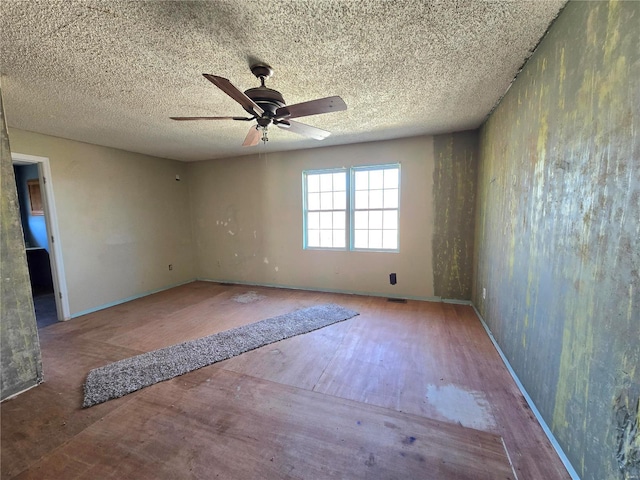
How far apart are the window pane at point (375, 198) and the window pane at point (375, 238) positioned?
437 millimetres

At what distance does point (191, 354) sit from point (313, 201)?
9.92ft

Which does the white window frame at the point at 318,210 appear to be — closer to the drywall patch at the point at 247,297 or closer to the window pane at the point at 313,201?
the window pane at the point at 313,201

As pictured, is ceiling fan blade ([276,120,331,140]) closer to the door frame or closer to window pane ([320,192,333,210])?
window pane ([320,192,333,210])

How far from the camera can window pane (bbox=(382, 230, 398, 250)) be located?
4.20m

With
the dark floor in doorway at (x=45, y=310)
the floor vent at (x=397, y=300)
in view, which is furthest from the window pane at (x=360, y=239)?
the dark floor in doorway at (x=45, y=310)

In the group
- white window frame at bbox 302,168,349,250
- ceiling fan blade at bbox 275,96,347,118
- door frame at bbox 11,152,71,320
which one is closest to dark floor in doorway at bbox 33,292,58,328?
door frame at bbox 11,152,71,320

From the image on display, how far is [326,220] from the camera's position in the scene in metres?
4.60

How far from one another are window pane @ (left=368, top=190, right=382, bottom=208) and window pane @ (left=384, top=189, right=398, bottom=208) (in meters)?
0.10

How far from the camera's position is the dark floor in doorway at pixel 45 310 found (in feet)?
11.4

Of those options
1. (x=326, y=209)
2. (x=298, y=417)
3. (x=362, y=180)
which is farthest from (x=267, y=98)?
(x=326, y=209)

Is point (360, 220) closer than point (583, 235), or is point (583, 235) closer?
point (583, 235)

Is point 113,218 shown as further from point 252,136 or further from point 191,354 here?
point 252,136

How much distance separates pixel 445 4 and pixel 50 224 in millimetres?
4871

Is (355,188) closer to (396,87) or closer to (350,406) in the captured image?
(396,87)
